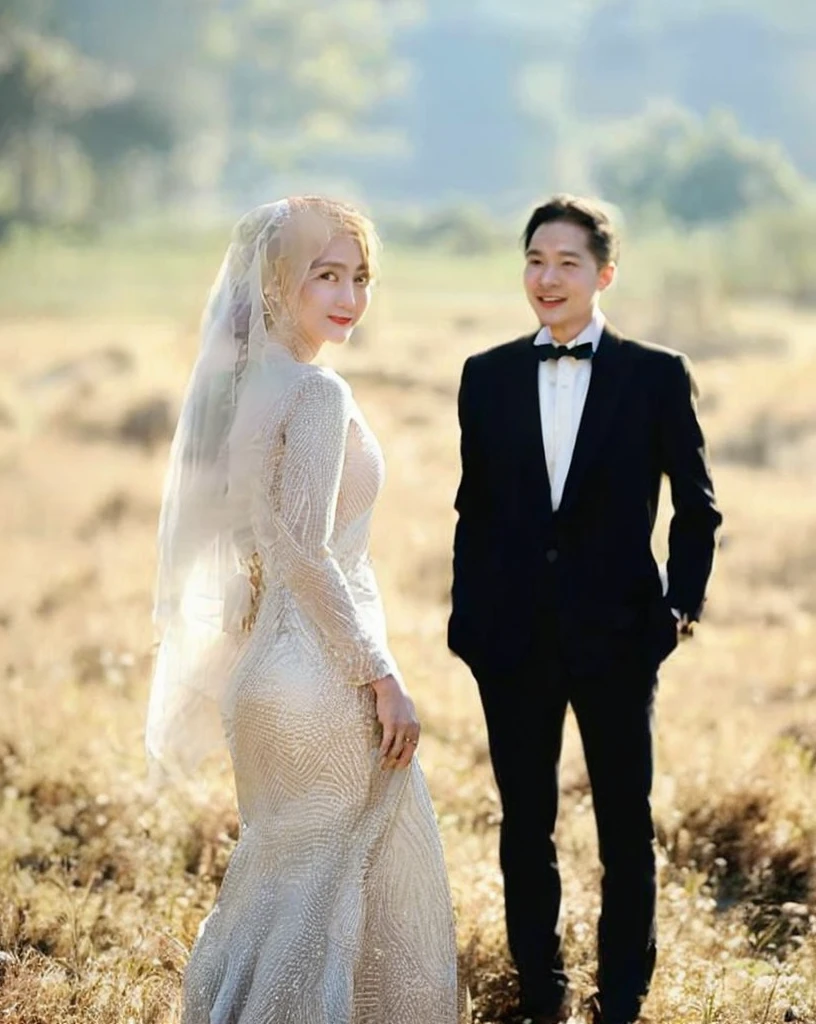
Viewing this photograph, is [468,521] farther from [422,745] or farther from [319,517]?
[422,745]

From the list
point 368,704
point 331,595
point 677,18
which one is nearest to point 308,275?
point 331,595

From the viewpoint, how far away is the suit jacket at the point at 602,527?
3.97m

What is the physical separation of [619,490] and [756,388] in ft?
58.6

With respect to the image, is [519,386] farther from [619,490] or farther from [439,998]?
[439,998]

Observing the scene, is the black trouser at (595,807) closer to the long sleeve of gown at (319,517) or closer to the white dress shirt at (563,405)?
the white dress shirt at (563,405)

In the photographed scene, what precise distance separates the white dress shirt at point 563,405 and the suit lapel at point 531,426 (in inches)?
1.2

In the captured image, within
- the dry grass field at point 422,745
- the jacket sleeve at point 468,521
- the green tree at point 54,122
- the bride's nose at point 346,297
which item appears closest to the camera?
the bride's nose at point 346,297

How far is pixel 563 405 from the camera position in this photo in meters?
4.06

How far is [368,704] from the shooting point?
3494mm

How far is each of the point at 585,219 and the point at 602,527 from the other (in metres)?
0.75

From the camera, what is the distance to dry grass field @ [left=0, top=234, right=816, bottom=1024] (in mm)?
4375

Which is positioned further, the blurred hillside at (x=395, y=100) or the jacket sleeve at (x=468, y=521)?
the blurred hillside at (x=395, y=100)

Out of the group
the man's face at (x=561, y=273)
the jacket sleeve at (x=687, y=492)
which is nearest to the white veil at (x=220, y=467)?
the man's face at (x=561, y=273)

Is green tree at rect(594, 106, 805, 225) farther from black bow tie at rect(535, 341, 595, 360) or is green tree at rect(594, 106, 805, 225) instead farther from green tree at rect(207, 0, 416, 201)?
black bow tie at rect(535, 341, 595, 360)
